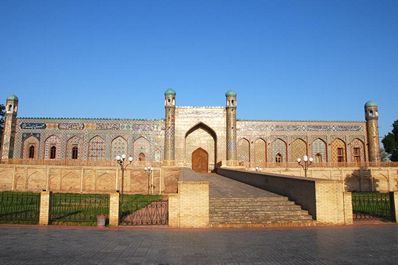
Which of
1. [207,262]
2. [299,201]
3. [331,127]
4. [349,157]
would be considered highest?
[331,127]

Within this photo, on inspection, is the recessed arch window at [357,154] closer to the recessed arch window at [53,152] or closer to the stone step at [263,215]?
the stone step at [263,215]

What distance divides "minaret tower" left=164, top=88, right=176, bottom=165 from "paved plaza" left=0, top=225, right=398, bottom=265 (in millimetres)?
16612

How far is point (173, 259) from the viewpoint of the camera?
4.67m

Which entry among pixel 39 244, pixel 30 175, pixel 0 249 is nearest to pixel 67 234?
pixel 39 244

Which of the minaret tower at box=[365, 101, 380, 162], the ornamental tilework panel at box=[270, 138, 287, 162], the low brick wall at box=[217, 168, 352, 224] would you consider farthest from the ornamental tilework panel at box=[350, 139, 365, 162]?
the low brick wall at box=[217, 168, 352, 224]

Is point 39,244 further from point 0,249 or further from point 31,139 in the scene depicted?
point 31,139

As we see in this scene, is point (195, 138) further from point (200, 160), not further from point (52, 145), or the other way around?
point (52, 145)

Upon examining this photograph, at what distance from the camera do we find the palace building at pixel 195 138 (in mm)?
24328

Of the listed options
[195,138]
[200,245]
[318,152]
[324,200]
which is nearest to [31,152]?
[195,138]

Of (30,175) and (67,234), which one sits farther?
(30,175)

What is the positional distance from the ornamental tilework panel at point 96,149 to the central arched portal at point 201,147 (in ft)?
21.0

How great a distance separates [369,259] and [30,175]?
22201 mm

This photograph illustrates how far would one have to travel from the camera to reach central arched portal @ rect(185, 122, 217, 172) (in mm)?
25328

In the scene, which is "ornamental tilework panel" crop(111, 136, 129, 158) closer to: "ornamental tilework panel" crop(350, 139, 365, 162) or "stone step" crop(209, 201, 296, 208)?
"stone step" crop(209, 201, 296, 208)
